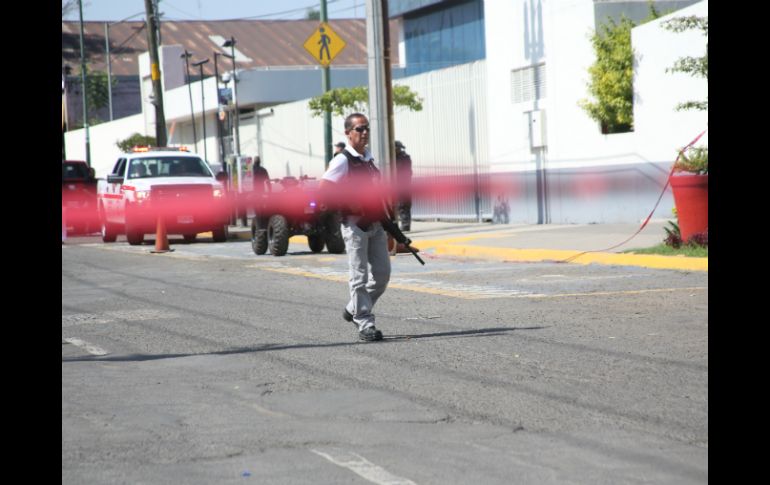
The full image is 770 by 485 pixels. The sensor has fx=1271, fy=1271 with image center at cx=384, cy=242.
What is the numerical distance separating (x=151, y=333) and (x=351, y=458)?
5.79 metres

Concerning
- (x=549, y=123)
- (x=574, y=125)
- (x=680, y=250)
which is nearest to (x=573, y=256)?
(x=680, y=250)

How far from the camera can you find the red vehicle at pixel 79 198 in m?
35.5

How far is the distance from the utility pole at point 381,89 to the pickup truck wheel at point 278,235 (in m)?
1.93

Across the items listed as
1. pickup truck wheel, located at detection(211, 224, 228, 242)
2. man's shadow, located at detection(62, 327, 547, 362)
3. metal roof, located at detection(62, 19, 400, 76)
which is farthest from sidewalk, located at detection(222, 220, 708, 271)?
metal roof, located at detection(62, 19, 400, 76)

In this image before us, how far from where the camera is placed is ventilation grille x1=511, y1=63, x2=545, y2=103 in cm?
2719

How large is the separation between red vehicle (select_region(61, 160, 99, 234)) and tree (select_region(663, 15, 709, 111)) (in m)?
19.1

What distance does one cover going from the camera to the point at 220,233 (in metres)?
27.8

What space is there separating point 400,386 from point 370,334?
7.41 ft

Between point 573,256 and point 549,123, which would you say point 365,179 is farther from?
point 549,123

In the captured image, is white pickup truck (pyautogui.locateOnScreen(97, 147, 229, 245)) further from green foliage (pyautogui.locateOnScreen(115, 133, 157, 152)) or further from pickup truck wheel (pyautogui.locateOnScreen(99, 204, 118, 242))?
green foliage (pyautogui.locateOnScreen(115, 133, 157, 152))
